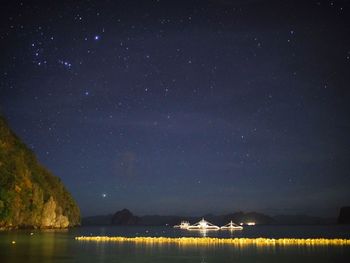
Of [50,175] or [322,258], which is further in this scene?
[50,175]

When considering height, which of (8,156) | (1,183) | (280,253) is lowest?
(280,253)

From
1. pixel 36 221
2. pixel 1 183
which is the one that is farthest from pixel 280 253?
pixel 36 221

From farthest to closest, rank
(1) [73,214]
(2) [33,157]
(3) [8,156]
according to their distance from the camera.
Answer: (1) [73,214] → (2) [33,157] → (3) [8,156]

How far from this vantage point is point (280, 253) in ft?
161

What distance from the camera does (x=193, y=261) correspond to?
4041cm

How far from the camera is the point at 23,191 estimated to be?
4779 inches

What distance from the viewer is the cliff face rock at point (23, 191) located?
4307 inches

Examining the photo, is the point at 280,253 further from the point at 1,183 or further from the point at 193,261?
the point at 1,183

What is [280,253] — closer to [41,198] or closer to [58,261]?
[58,261]

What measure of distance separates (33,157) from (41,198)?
1000 inches

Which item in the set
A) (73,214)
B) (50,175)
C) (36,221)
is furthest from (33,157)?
(73,214)

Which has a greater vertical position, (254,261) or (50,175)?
(50,175)

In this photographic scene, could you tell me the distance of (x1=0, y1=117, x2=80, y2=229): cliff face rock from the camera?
359 ft

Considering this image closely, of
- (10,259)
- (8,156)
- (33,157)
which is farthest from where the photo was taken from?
(33,157)
